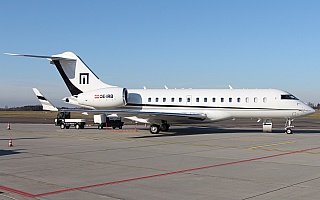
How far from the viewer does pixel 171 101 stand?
1107 inches

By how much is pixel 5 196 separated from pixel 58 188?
1.19m

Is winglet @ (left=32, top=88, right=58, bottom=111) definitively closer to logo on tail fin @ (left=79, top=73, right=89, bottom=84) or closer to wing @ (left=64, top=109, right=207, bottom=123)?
logo on tail fin @ (left=79, top=73, right=89, bottom=84)

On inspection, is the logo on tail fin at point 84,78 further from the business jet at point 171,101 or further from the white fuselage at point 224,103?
the white fuselage at point 224,103

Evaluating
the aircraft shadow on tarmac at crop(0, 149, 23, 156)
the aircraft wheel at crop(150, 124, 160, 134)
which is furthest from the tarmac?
the aircraft wheel at crop(150, 124, 160, 134)

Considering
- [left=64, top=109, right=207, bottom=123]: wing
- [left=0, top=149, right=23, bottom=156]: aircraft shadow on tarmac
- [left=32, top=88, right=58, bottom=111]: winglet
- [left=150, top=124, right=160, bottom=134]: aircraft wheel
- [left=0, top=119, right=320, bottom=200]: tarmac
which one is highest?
[left=32, top=88, right=58, bottom=111]: winglet

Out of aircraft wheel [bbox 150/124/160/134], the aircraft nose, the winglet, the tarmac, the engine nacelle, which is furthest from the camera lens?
the winglet

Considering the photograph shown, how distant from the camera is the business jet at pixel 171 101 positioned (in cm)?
2606

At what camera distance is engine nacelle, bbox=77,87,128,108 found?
90.5ft

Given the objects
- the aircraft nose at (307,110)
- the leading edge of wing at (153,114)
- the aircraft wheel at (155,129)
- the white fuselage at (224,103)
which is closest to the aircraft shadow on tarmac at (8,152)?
the leading edge of wing at (153,114)

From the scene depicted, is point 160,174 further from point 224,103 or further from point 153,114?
point 224,103

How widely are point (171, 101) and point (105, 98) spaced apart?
4687 millimetres

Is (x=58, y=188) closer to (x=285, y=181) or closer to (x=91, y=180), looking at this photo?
(x=91, y=180)

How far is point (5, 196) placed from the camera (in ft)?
26.3

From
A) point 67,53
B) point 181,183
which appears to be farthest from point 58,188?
point 67,53
